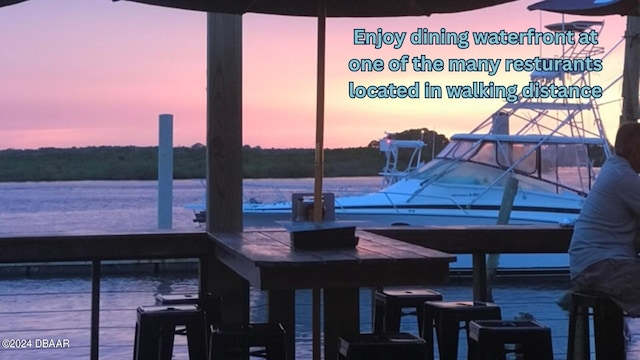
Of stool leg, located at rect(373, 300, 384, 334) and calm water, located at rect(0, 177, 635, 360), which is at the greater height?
stool leg, located at rect(373, 300, 384, 334)

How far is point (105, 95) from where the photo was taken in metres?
13.3

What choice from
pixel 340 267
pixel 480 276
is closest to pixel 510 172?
pixel 480 276

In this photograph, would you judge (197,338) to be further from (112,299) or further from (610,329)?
(112,299)

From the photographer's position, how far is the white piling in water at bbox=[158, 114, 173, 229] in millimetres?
6180

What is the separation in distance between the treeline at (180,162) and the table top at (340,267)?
15.6ft

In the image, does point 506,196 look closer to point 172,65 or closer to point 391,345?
point 172,65

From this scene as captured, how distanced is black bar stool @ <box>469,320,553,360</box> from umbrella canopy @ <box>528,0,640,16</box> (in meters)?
1.67

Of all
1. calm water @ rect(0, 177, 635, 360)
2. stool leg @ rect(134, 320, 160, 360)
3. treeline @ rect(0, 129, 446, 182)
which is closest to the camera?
stool leg @ rect(134, 320, 160, 360)

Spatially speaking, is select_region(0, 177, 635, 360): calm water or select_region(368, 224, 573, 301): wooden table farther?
select_region(0, 177, 635, 360): calm water

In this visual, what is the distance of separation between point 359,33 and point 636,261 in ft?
14.2

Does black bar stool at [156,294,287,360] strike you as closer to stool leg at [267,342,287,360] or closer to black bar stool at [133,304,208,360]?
stool leg at [267,342,287,360]

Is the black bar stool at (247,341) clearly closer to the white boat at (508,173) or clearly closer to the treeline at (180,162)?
the treeline at (180,162)

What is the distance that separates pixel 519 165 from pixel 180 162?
9.71 metres

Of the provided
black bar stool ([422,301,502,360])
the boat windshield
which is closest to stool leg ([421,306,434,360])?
black bar stool ([422,301,502,360])
